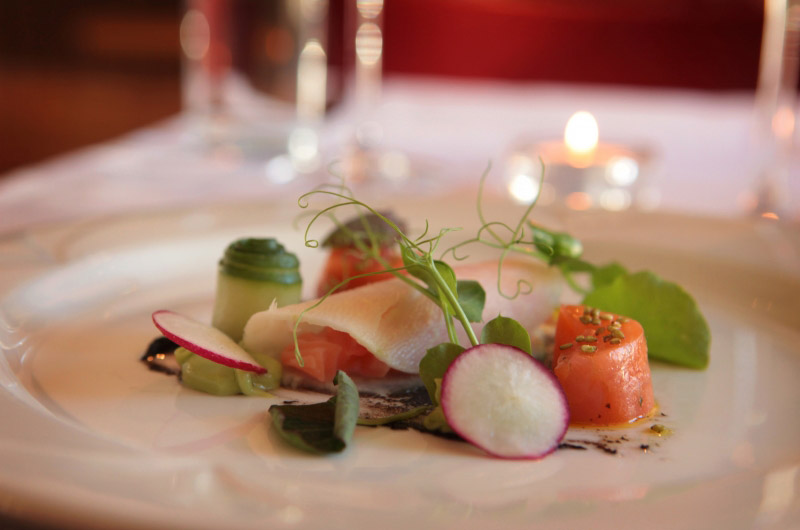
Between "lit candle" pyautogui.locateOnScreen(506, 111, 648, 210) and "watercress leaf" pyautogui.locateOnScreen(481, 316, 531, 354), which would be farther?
"lit candle" pyautogui.locateOnScreen(506, 111, 648, 210)

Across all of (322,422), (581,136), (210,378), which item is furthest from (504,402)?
(581,136)

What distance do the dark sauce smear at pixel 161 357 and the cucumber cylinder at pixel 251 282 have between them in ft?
0.22

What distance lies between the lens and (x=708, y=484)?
76cm

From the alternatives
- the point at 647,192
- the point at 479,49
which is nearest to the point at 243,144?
the point at 647,192

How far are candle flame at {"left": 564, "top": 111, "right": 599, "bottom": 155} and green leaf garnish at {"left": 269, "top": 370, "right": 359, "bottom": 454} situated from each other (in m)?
1.21

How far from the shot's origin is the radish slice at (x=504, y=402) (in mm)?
804

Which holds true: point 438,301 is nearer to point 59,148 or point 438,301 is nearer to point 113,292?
point 113,292

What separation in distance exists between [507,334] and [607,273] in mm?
340

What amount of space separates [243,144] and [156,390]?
1.46 m

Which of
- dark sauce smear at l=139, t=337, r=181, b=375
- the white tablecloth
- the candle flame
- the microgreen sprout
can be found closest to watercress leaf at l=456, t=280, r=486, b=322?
the microgreen sprout

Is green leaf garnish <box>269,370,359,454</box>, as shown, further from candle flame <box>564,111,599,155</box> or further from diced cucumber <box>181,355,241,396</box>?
candle flame <box>564,111,599,155</box>

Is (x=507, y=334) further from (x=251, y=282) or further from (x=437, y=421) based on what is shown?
(x=251, y=282)

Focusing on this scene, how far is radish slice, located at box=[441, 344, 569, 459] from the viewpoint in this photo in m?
0.80

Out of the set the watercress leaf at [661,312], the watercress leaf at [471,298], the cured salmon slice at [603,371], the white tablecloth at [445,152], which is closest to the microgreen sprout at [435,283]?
the watercress leaf at [471,298]
